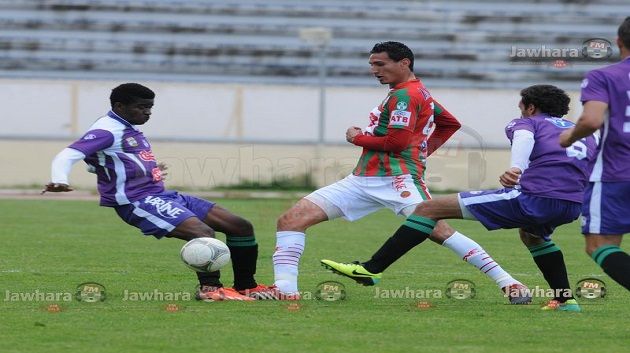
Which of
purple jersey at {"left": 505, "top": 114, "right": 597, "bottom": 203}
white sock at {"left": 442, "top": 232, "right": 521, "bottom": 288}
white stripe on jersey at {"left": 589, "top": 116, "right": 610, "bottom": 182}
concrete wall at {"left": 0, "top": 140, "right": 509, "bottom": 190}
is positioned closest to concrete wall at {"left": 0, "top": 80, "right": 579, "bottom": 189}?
concrete wall at {"left": 0, "top": 140, "right": 509, "bottom": 190}

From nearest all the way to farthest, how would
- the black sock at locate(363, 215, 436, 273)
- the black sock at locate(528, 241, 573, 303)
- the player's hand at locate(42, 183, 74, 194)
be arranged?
the player's hand at locate(42, 183, 74, 194) → the black sock at locate(363, 215, 436, 273) → the black sock at locate(528, 241, 573, 303)

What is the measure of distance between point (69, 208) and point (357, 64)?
37.6ft

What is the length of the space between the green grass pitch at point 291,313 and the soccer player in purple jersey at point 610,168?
1.67ft

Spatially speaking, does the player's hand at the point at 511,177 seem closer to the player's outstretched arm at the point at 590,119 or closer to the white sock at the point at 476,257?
the player's outstretched arm at the point at 590,119

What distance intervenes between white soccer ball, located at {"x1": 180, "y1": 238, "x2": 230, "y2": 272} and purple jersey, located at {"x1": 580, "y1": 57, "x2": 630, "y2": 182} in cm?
269

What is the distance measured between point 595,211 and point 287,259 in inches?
102

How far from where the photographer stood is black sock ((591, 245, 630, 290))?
20.6 feet

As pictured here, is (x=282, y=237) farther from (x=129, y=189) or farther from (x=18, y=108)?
(x=18, y=108)

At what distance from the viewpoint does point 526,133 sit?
7.54 meters

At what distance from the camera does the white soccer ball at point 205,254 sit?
25.7ft

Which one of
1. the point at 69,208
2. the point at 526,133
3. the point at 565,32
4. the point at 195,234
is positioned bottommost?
the point at 69,208

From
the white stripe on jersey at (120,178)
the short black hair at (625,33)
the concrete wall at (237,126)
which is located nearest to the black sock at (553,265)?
the short black hair at (625,33)

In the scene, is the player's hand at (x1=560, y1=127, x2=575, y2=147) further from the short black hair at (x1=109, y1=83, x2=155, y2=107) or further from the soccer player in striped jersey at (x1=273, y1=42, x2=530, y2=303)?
the short black hair at (x1=109, y1=83, x2=155, y2=107)

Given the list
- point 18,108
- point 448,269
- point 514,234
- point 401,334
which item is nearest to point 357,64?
point 18,108
